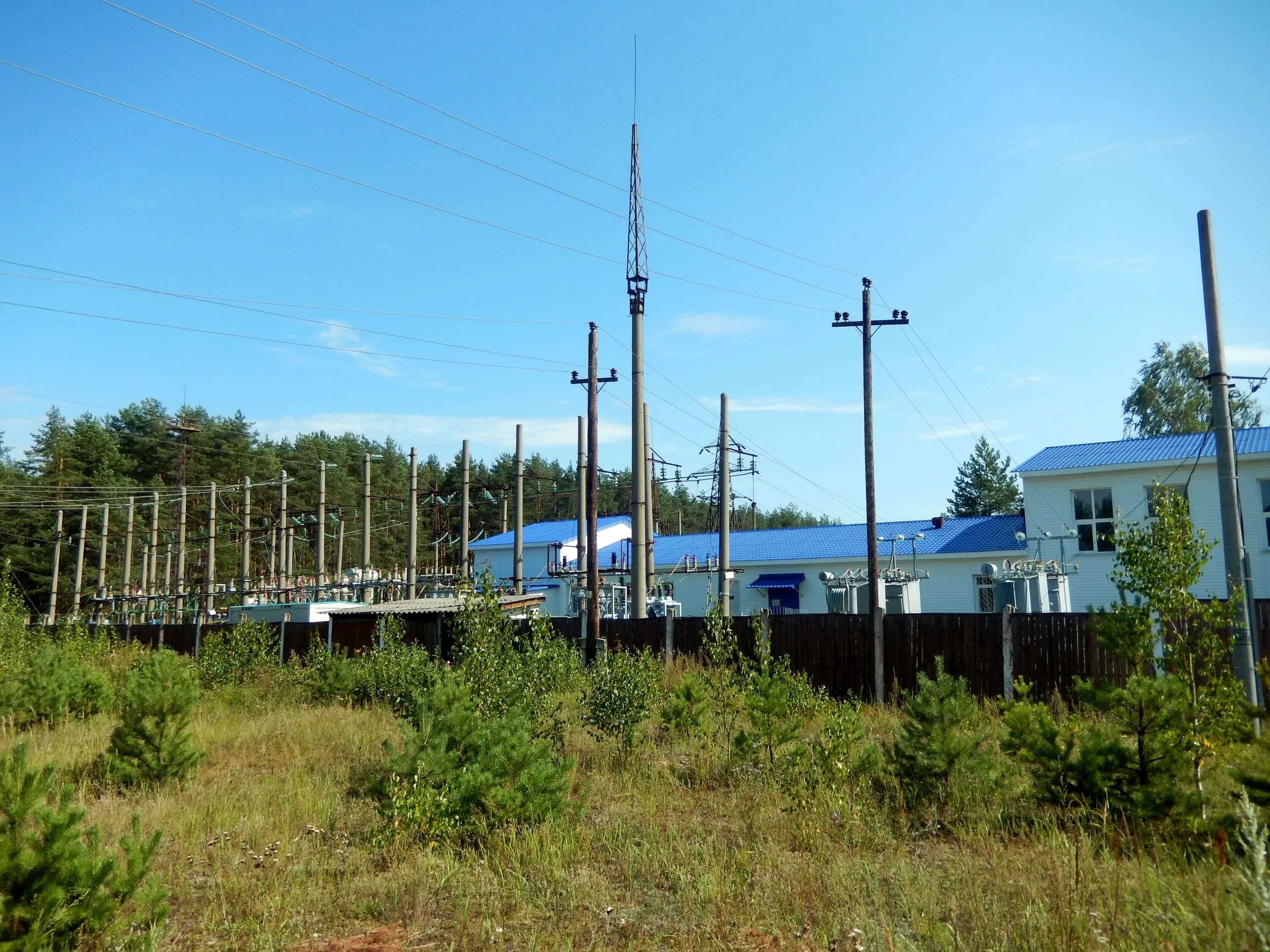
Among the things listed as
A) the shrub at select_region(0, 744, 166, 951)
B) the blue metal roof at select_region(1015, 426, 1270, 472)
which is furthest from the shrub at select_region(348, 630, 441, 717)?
the blue metal roof at select_region(1015, 426, 1270, 472)

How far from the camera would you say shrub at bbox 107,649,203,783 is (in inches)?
404

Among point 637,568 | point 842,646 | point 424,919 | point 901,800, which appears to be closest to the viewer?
point 424,919

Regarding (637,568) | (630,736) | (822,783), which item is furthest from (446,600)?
(822,783)

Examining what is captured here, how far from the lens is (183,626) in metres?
28.5

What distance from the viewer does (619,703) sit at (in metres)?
11.2

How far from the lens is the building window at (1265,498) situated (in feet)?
83.7

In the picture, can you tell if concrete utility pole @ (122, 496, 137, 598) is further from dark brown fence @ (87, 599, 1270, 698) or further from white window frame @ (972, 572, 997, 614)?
white window frame @ (972, 572, 997, 614)

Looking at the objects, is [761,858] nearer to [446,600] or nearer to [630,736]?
[630,736]

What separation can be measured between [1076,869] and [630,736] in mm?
6605

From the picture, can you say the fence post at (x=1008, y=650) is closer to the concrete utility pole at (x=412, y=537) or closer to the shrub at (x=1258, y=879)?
the shrub at (x=1258, y=879)

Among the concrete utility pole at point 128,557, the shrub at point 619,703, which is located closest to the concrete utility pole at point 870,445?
the shrub at point 619,703

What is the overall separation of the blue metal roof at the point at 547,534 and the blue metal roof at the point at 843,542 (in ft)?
16.7

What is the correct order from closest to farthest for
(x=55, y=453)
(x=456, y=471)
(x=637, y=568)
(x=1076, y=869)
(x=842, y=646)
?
(x=1076, y=869)
(x=842, y=646)
(x=637, y=568)
(x=55, y=453)
(x=456, y=471)

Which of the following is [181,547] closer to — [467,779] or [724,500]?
[724,500]
